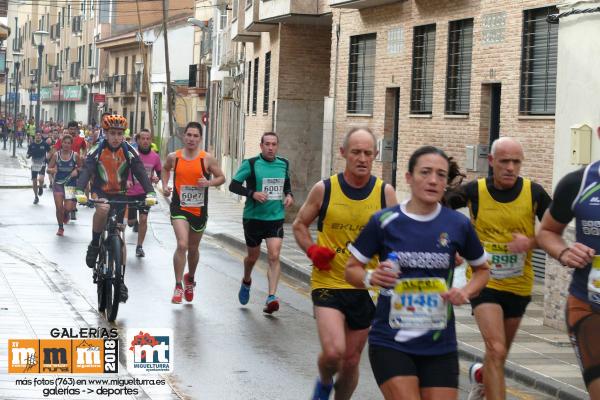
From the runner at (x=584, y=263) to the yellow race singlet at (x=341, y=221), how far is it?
1645 mm

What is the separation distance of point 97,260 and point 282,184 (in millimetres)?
2203

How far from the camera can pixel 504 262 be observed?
8.74m

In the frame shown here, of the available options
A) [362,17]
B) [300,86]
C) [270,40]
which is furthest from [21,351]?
[270,40]

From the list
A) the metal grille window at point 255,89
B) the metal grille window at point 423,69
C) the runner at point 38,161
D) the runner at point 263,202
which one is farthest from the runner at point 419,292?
the metal grille window at point 255,89

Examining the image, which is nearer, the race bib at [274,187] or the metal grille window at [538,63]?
the race bib at [274,187]

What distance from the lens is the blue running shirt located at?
6531 millimetres

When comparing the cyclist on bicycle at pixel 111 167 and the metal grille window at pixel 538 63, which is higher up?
the metal grille window at pixel 538 63

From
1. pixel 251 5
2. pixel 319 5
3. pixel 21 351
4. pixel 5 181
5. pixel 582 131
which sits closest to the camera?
pixel 21 351

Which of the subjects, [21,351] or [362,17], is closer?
[21,351]

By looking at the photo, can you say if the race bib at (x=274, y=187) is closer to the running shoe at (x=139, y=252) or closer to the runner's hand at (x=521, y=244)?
the running shoe at (x=139, y=252)

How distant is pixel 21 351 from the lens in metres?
10.1

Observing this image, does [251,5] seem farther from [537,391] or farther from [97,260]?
[537,391]

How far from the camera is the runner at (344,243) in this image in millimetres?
8219

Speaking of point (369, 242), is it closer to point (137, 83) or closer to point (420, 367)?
A: point (420, 367)
